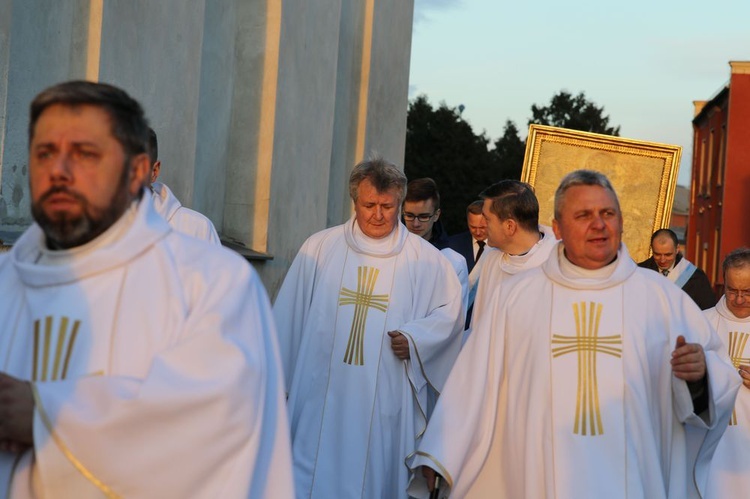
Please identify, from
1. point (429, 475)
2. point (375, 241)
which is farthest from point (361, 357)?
point (429, 475)

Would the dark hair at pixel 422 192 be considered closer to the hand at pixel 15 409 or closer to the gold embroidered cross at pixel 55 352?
the gold embroidered cross at pixel 55 352

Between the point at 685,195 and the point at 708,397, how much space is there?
84.9 m

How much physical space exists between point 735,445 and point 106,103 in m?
6.51

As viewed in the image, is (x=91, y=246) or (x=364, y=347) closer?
(x=91, y=246)

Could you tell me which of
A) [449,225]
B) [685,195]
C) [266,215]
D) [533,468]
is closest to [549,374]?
[533,468]

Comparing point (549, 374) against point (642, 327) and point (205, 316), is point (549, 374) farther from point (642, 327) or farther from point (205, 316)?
point (205, 316)

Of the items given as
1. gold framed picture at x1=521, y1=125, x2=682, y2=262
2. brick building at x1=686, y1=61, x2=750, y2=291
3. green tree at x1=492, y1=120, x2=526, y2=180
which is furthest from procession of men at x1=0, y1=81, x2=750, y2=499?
green tree at x1=492, y1=120, x2=526, y2=180

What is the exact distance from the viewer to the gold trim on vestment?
346 centimetres

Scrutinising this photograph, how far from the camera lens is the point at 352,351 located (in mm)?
8328

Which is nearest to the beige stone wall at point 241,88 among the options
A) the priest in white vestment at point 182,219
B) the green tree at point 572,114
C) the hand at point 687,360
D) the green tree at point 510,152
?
the priest in white vestment at point 182,219

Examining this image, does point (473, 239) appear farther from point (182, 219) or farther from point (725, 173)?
point (725, 173)

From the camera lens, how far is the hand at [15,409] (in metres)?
3.42

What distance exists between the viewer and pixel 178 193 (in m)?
11.2

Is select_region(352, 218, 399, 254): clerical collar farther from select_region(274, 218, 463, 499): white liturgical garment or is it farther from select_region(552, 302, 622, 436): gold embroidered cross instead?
select_region(552, 302, 622, 436): gold embroidered cross
